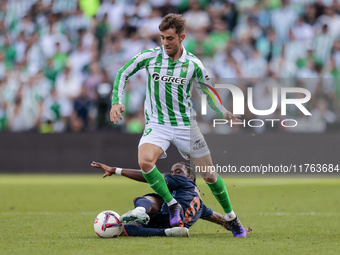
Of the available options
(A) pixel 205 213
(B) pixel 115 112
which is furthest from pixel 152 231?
(B) pixel 115 112

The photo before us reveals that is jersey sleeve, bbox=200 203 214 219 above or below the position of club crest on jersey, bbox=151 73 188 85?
below

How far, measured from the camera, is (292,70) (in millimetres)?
→ 12844

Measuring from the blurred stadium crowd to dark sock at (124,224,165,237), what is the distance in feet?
25.1

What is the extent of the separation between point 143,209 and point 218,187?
2.71 feet

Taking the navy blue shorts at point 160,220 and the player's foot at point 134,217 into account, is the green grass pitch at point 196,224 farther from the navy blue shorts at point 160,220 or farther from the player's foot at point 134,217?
the navy blue shorts at point 160,220

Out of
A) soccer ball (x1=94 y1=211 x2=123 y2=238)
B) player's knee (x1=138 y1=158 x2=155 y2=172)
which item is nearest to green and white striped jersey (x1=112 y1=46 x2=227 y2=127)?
player's knee (x1=138 y1=158 x2=155 y2=172)

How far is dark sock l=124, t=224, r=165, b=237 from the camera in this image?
4.81 meters

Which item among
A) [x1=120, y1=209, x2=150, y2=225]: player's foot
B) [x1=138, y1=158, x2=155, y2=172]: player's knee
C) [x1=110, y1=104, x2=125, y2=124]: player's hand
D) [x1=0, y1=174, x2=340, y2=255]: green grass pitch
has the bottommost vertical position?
[x1=0, y1=174, x2=340, y2=255]: green grass pitch

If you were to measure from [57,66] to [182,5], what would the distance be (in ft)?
12.5

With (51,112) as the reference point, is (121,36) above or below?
above

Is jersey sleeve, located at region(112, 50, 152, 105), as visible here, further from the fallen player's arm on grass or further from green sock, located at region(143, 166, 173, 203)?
the fallen player's arm on grass

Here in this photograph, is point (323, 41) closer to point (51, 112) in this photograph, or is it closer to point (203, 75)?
point (51, 112)

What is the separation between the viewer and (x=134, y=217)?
15.4 ft

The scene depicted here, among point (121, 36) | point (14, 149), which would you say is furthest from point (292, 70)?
point (14, 149)
